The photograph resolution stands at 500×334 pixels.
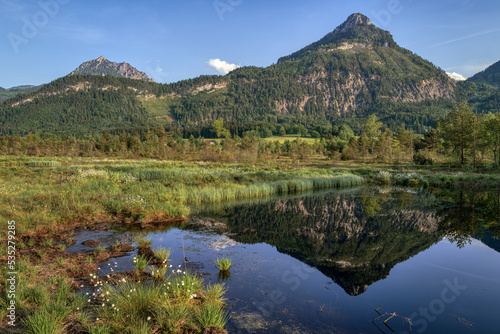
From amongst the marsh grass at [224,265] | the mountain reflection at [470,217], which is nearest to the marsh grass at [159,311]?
the marsh grass at [224,265]

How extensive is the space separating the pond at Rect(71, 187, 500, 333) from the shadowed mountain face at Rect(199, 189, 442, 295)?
59 mm

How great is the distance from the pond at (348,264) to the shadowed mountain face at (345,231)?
0.19 feet

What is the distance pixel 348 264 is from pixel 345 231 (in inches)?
191

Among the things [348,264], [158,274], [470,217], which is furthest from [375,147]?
[158,274]

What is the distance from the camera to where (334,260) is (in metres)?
11.0

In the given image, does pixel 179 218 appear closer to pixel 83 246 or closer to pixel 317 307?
pixel 83 246

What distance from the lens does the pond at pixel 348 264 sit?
7.00 m

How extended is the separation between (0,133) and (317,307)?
246476 millimetres

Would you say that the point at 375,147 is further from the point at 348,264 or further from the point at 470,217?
the point at 348,264

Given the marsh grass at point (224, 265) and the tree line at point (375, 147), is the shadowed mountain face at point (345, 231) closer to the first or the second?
the marsh grass at point (224, 265)

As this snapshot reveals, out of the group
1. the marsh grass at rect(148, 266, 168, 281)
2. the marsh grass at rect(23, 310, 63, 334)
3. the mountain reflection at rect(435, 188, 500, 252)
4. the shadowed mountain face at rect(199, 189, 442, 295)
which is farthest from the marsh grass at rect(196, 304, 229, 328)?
the mountain reflection at rect(435, 188, 500, 252)

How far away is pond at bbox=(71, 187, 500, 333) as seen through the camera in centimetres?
700

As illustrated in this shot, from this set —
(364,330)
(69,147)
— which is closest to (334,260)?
(364,330)

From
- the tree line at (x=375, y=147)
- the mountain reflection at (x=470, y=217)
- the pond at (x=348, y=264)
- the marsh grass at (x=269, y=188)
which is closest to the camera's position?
the pond at (x=348, y=264)
